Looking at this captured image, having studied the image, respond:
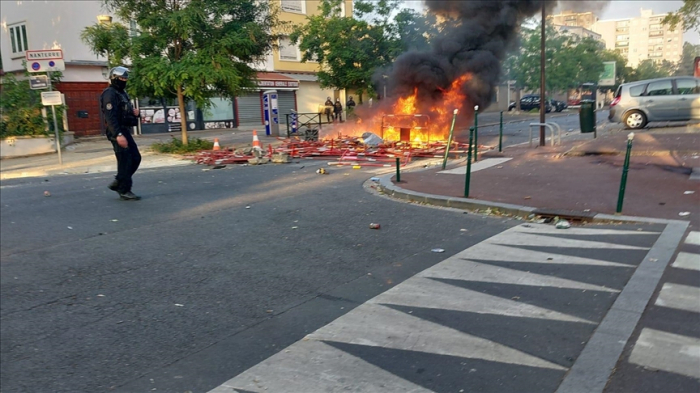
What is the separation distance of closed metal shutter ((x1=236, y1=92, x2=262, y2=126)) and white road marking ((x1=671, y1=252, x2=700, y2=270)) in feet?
95.7

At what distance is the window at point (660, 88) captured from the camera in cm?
1745

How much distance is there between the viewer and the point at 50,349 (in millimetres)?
3701

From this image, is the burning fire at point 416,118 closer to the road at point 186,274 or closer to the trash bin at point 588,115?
the trash bin at point 588,115

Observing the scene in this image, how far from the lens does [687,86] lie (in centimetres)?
1716

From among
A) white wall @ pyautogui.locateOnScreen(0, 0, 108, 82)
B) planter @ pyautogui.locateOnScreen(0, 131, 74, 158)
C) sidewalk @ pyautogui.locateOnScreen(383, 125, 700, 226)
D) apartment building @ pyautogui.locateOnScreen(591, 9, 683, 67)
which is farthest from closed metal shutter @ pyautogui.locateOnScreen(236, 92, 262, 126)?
sidewalk @ pyautogui.locateOnScreen(383, 125, 700, 226)

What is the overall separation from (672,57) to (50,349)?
3037cm

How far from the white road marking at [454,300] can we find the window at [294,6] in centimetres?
3375

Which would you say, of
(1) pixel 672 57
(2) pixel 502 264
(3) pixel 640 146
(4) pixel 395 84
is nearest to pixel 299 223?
(2) pixel 502 264

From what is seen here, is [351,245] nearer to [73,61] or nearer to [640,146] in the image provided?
[640,146]

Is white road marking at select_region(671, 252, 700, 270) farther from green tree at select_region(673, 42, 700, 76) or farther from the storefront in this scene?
the storefront

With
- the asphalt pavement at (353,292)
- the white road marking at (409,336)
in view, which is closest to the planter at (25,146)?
the asphalt pavement at (353,292)

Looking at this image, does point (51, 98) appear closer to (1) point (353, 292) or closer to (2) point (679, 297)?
(1) point (353, 292)

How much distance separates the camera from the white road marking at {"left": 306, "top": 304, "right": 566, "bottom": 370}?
3436mm

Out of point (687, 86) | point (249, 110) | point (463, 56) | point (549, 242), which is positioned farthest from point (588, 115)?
point (249, 110)
